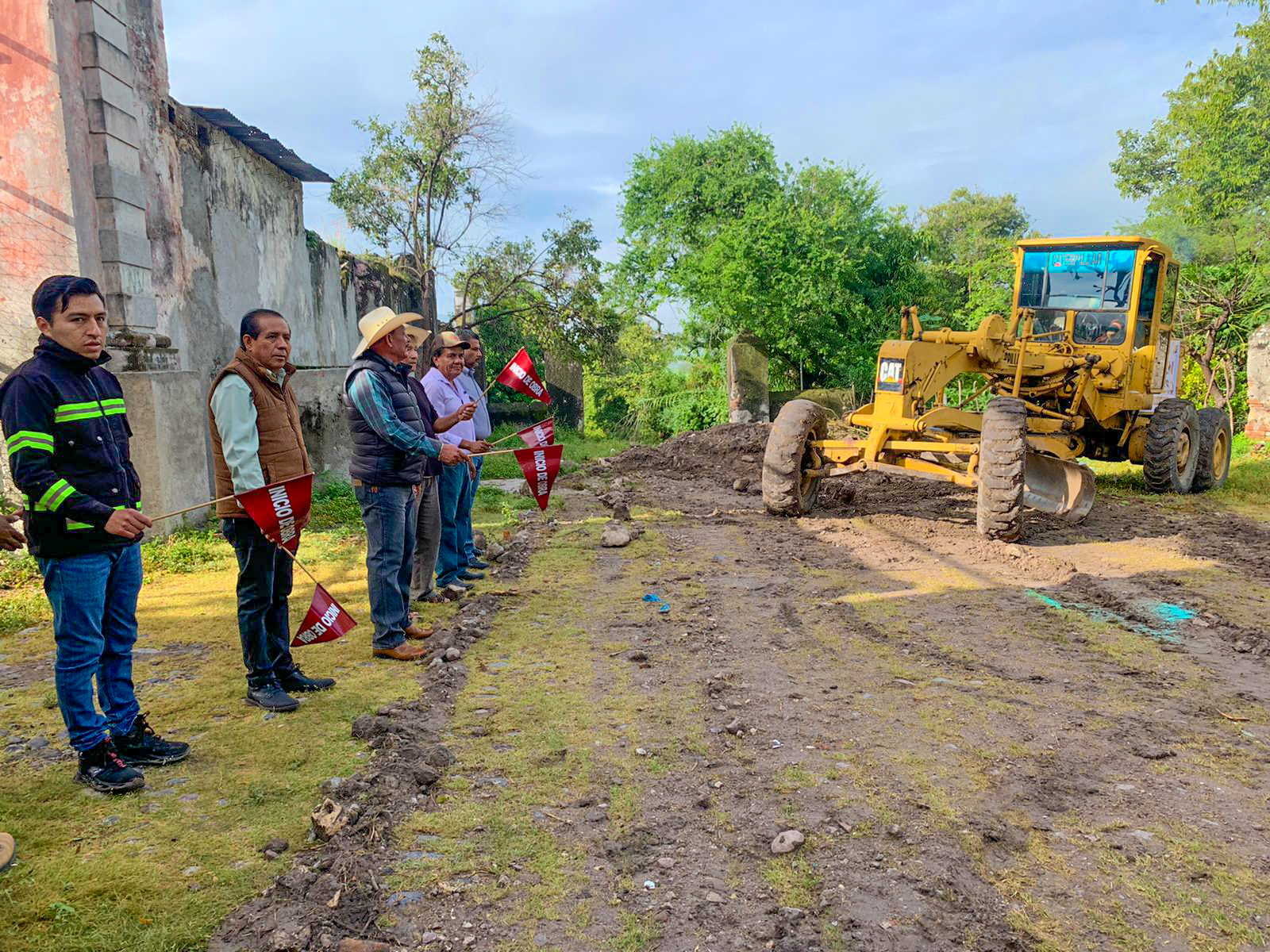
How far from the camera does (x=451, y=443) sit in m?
6.06

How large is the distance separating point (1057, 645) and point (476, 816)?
11.6 ft

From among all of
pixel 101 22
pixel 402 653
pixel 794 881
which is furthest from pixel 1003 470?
pixel 101 22

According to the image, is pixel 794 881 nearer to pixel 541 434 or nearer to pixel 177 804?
pixel 177 804

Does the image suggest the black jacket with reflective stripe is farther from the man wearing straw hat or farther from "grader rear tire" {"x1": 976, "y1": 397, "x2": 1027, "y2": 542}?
"grader rear tire" {"x1": 976, "y1": 397, "x2": 1027, "y2": 542}

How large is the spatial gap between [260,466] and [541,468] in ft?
9.14

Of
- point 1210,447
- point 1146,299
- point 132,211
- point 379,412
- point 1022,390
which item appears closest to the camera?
point 379,412

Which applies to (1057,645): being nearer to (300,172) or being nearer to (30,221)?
(30,221)

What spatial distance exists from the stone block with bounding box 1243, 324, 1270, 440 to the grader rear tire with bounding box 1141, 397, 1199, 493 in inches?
198

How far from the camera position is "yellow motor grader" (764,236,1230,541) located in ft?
27.7

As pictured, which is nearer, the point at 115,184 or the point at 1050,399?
the point at 115,184

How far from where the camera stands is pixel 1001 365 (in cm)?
899

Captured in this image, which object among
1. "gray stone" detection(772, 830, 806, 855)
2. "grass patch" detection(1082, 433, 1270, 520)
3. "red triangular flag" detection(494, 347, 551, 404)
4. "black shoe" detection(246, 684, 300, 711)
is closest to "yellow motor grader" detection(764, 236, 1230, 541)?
"grass patch" detection(1082, 433, 1270, 520)

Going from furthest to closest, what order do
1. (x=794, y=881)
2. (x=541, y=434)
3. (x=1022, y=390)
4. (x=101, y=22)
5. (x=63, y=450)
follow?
(x=1022, y=390), (x=101, y=22), (x=541, y=434), (x=63, y=450), (x=794, y=881)

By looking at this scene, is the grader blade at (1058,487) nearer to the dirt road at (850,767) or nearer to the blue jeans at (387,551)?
the dirt road at (850,767)
